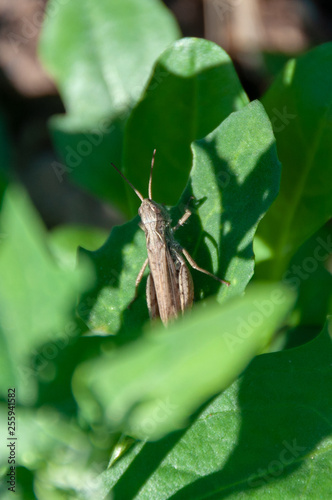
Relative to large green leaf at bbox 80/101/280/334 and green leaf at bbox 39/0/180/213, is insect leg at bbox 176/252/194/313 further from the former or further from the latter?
green leaf at bbox 39/0/180/213

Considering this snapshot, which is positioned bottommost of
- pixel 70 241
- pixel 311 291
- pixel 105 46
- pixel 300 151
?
pixel 311 291

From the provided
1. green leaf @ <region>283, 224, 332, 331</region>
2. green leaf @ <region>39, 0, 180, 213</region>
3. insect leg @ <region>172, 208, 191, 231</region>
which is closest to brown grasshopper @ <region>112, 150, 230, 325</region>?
insect leg @ <region>172, 208, 191, 231</region>

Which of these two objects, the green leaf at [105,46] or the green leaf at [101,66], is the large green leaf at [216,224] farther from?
the green leaf at [105,46]

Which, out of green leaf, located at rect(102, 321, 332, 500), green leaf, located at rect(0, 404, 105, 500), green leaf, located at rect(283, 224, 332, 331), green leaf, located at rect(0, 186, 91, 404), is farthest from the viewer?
green leaf, located at rect(283, 224, 332, 331)

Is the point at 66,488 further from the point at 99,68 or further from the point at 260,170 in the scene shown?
the point at 99,68

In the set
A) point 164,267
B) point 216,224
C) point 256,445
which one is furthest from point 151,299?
point 256,445

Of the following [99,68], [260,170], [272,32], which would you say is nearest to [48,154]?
[99,68]

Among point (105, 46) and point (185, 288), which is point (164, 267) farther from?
point (105, 46)
